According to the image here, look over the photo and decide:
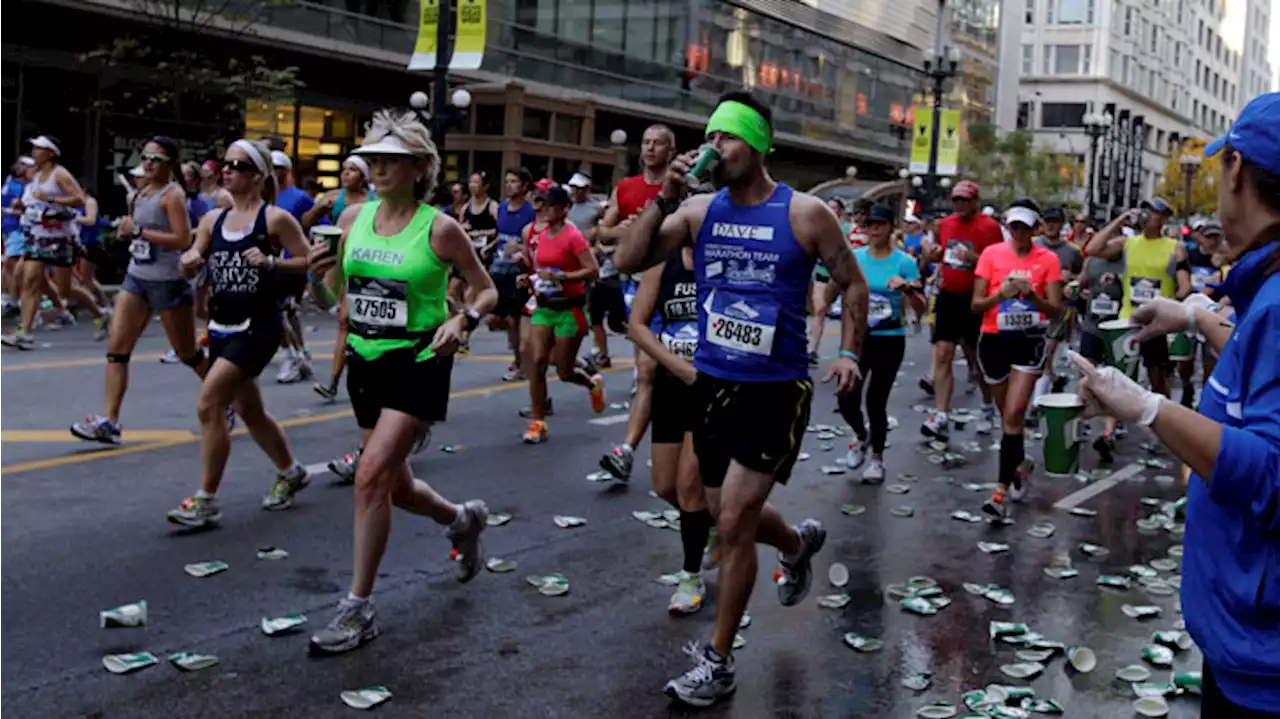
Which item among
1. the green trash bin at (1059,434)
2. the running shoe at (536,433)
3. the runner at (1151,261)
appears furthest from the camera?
the runner at (1151,261)

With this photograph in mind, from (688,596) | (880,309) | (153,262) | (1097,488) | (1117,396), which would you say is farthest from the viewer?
(880,309)

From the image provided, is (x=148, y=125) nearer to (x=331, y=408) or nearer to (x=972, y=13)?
(x=331, y=408)

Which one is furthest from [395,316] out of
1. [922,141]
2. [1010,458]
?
[922,141]

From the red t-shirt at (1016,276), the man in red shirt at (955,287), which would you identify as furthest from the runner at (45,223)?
the red t-shirt at (1016,276)

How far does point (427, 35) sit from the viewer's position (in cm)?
2064

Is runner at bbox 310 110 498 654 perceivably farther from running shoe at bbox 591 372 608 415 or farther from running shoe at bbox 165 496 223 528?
running shoe at bbox 591 372 608 415

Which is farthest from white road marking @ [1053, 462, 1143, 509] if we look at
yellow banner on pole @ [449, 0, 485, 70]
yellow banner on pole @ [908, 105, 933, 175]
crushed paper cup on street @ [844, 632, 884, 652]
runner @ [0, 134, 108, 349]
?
yellow banner on pole @ [908, 105, 933, 175]

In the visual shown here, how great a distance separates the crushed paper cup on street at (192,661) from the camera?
15.7ft

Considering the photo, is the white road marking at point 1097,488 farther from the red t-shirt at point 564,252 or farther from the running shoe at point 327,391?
the running shoe at point 327,391

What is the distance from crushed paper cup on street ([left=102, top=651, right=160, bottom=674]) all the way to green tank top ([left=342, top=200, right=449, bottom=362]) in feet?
4.54

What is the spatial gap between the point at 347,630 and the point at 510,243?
24.5 feet

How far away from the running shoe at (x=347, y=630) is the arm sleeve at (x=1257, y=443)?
3523 mm

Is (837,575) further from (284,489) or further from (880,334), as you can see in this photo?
(880,334)

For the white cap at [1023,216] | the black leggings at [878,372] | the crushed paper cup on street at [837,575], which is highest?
the white cap at [1023,216]
